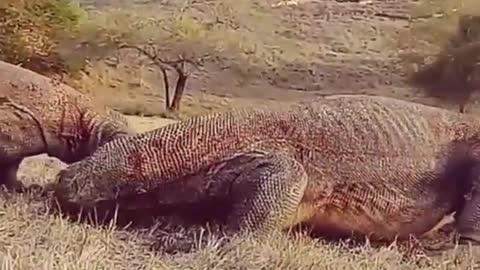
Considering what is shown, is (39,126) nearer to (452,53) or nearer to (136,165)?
(136,165)

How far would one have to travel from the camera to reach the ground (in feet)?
15.6

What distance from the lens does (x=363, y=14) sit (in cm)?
4803

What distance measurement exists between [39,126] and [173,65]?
28765mm

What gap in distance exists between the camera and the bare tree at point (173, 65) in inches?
1345

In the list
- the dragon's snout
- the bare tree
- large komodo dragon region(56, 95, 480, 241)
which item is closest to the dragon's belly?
large komodo dragon region(56, 95, 480, 241)

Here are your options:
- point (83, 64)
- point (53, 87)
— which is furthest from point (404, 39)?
point (53, 87)

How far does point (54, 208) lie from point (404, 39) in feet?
123

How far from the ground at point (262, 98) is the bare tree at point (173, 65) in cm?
54

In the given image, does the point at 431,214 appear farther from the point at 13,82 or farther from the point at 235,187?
the point at 13,82

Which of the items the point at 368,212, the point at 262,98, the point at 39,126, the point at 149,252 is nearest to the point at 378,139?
the point at 368,212

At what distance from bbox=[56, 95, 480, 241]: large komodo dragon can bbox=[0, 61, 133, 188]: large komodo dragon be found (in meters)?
0.89

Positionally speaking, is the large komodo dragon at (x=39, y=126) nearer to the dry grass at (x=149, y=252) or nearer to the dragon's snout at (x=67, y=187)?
the dragon's snout at (x=67, y=187)

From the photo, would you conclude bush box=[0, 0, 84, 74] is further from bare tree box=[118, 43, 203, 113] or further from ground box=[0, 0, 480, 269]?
bare tree box=[118, 43, 203, 113]

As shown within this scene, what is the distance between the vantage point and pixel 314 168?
5.78 metres
